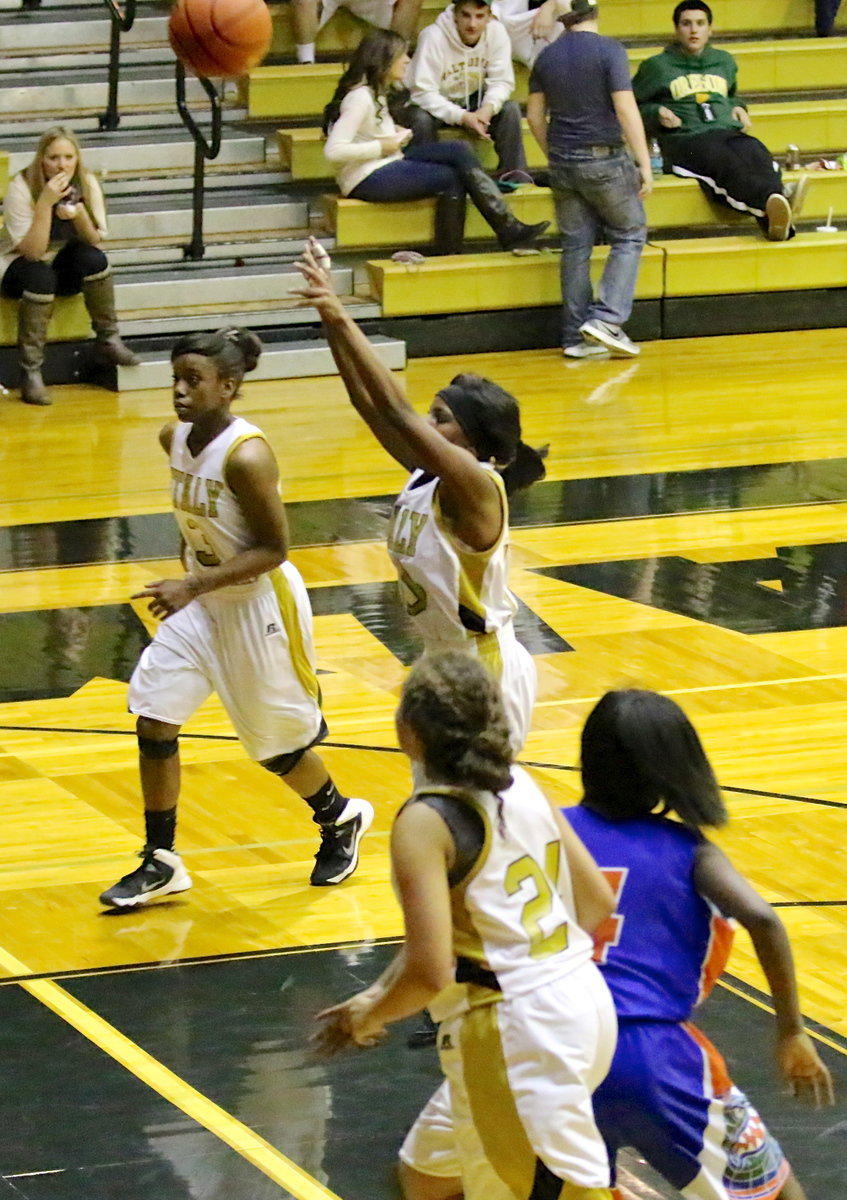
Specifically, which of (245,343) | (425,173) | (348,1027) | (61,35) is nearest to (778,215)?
(425,173)

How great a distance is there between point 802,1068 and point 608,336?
29.6 feet

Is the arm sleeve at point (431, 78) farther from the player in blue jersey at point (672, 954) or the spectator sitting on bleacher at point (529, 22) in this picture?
the player in blue jersey at point (672, 954)

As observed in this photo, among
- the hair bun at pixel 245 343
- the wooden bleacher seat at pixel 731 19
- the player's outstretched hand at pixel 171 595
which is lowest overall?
the player's outstretched hand at pixel 171 595

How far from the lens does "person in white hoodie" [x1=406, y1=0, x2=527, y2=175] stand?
12.0 meters

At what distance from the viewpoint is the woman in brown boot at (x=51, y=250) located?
10.6 metres

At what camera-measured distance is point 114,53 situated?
1227 centimetres

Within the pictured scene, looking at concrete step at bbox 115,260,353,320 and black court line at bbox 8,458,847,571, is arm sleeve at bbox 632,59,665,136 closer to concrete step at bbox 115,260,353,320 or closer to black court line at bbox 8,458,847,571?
concrete step at bbox 115,260,353,320

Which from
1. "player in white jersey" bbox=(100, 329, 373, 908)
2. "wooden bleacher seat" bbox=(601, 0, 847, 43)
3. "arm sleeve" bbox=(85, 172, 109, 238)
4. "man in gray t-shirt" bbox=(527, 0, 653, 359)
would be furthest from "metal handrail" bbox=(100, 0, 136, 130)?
"player in white jersey" bbox=(100, 329, 373, 908)

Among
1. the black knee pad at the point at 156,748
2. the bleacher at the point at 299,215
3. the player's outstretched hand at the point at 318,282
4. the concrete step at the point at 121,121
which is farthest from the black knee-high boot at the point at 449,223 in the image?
the player's outstretched hand at the point at 318,282

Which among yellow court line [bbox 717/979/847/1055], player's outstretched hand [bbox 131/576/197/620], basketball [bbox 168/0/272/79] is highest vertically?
basketball [bbox 168/0/272/79]

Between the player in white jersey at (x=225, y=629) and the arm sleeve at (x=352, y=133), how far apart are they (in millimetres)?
6813

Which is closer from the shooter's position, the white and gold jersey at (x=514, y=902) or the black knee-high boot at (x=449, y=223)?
the white and gold jersey at (x=514, y=902)

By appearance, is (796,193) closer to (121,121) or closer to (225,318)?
(225,318)

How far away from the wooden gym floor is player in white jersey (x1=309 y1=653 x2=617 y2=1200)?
2.57 feet
